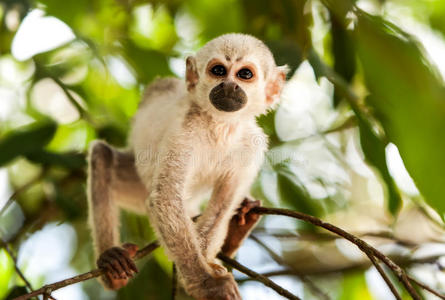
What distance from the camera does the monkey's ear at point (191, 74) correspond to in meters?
3.33

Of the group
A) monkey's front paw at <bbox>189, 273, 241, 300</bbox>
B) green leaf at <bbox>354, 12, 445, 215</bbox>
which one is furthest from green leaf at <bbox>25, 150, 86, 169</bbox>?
green leaf at <bbox>354, 12, 445, 215</bbox>

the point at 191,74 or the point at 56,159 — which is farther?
the point at 56,159

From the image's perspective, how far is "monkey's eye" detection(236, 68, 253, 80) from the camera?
10.4ft

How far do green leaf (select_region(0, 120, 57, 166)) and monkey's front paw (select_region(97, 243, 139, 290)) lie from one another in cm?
107

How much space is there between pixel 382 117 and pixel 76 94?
281 cm

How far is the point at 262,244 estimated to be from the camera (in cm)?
388

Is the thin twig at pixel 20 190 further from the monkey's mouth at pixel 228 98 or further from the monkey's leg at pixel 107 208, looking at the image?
the monkey's mouth at pixel 228 98

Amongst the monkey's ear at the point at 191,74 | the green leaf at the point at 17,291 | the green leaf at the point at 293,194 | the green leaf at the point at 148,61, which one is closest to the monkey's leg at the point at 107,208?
the green leaf at the point at 17,291

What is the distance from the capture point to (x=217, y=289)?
2574 mm

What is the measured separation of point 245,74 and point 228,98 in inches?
9.0

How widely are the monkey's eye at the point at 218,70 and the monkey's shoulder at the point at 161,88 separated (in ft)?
3.09

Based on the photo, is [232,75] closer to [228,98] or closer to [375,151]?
[228,98]

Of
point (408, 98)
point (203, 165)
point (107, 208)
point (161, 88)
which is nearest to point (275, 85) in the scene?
point (203, 165)

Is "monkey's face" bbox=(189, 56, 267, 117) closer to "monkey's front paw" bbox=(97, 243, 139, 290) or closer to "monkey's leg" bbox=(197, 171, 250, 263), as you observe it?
"monkey's leg" bbox=(197, 171, 250, 263)
